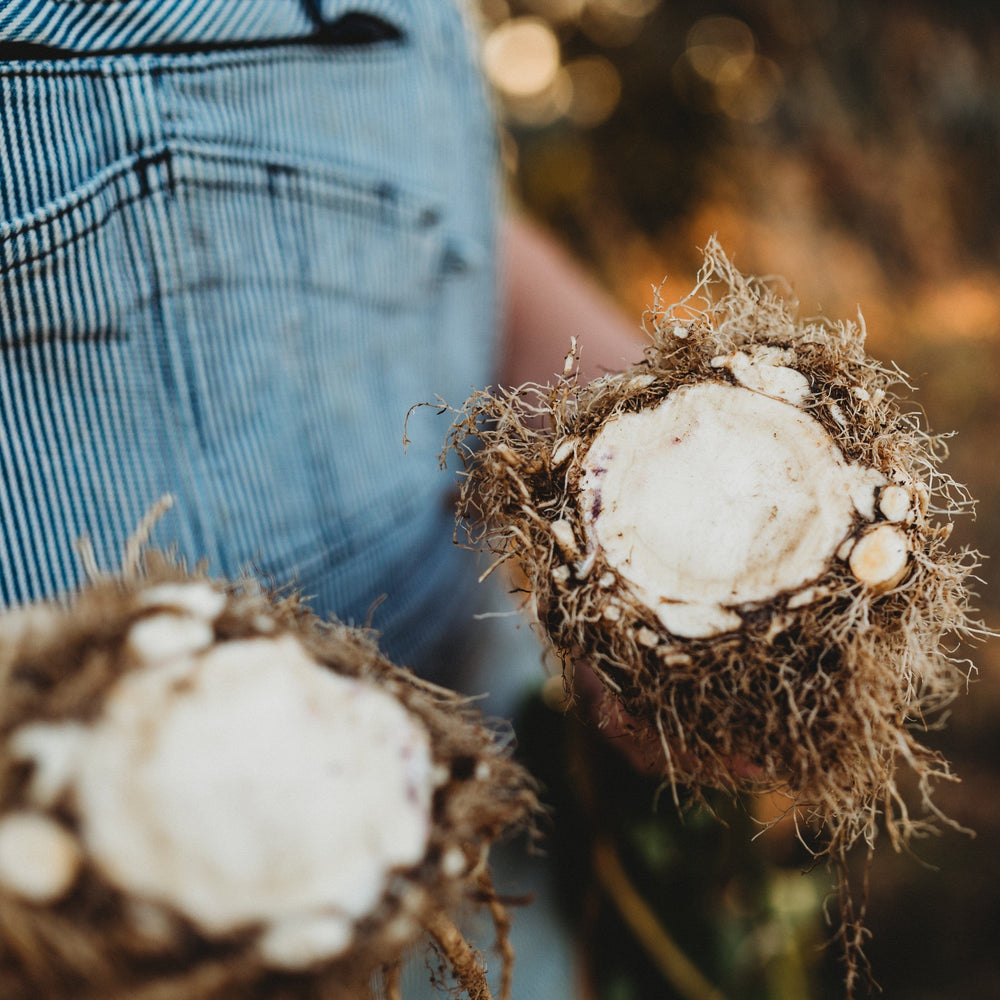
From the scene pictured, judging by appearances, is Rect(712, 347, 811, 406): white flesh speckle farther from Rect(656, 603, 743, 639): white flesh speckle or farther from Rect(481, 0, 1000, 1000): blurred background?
Rect(481, 0, 1000, 1000): blurred background

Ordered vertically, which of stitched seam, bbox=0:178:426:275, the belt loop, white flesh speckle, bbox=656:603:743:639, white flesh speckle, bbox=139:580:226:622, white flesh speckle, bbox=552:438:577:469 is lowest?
white flesh speckle, bbox=656:603:743:639

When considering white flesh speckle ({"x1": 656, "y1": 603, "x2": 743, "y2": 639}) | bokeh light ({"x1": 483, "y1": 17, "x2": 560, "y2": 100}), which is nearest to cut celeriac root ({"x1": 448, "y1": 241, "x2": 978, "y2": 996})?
white flesh speckle ({"x1": 656, "y1": 603, "x2": 743, "y2": 639})

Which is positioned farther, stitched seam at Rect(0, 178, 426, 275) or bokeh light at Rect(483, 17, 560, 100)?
bokeh light at Rect(483, 17, 560, 100)

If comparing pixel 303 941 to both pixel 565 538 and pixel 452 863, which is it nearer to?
pixel 452 863

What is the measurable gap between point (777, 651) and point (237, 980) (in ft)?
0.96

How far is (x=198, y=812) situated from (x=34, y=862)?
0.06m

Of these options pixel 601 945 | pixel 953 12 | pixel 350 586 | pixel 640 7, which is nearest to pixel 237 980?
pixel 350 586

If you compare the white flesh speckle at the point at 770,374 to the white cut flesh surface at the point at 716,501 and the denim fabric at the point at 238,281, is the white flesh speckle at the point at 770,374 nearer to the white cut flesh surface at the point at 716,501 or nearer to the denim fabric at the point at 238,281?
the white cut flesh surface at the point at 716,501

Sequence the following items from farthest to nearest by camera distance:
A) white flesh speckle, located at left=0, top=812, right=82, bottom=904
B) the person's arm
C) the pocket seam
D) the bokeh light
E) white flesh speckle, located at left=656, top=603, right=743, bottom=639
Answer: the bokeh light
the person's arm
the pocket seam
white flesh speckle, located at left=656, top=603, right=743, bottom=639
white flesh speckle, located at left=0, top=812, right=82, bottom=904

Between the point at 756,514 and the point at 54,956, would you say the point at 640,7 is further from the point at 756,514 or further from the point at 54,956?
the point at 54,956

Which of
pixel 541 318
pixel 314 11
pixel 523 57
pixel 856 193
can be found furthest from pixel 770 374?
pixel 523 57

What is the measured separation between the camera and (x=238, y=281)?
62 cm

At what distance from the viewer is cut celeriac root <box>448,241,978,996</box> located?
0.38m

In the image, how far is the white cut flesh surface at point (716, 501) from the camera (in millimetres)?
382
